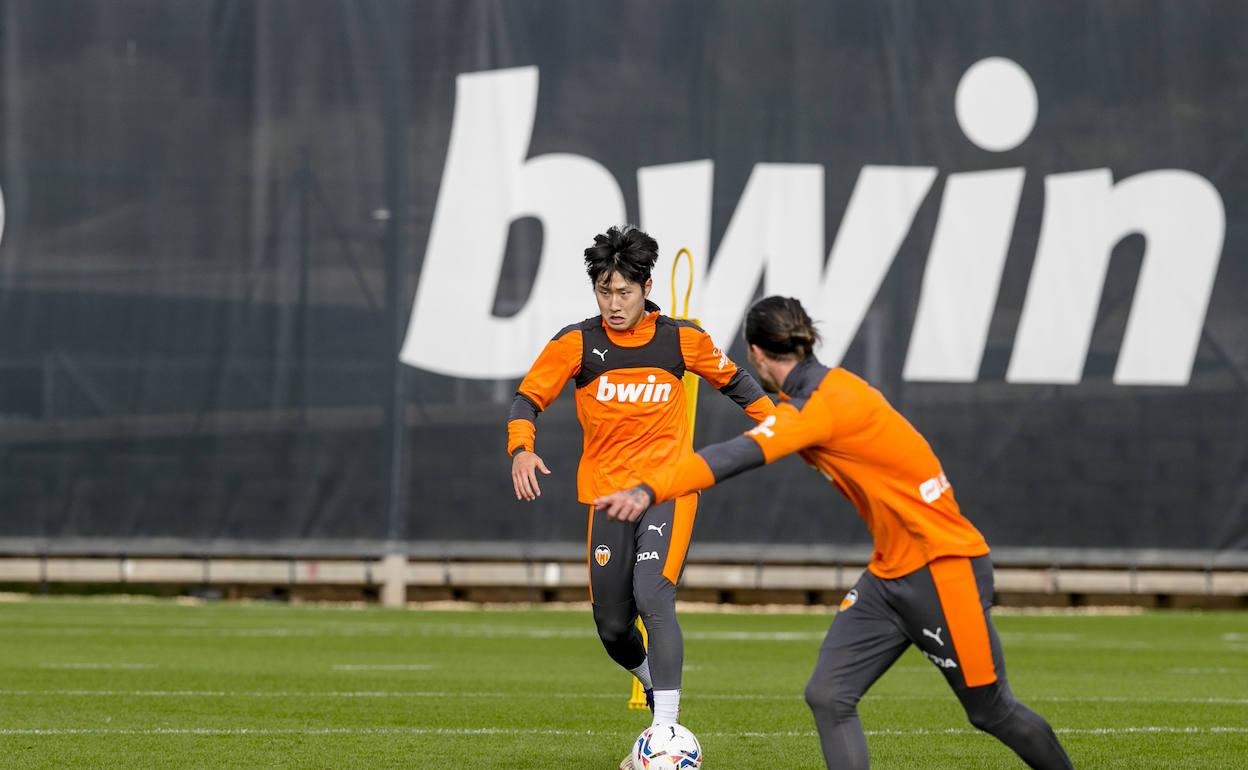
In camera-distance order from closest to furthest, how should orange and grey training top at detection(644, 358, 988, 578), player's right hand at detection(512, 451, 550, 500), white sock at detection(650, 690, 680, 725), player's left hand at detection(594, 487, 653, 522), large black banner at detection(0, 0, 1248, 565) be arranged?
player's left hand at detection(594, 487, 653, 522) < orange and grey training top at detection(644, 358, 988, 578) < player's right hand at detection(512, 451, 550, 500) < white sock at detection(650, 690, 680, 725) < large black banner at detection(0, 0, 1248, 565)

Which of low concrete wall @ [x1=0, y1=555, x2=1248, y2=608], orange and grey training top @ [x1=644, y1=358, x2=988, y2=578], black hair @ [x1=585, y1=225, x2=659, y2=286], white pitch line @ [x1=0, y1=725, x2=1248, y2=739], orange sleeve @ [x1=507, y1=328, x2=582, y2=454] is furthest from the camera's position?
low concrete wall @ [x1=0, y1=555, x2=1248, y2=608]

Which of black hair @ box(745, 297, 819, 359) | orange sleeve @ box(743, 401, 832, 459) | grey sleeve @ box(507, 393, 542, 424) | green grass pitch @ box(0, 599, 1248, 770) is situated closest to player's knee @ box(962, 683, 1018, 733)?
orange sleeve @ box(743, 401, 832, 459)

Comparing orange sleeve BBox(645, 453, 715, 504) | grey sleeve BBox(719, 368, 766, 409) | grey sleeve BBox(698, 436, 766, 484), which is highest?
grey sleeve BBox(698, 436, 766, 484)

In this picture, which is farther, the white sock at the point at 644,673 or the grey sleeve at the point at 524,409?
the white sock at the point at 644,673

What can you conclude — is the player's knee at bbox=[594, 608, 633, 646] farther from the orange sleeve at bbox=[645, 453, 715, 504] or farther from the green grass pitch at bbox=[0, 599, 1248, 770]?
the orange sleeve at bbox=[645, 453, 715, 504]

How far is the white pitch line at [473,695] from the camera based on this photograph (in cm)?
1005

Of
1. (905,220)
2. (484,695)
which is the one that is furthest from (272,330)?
(484,695)

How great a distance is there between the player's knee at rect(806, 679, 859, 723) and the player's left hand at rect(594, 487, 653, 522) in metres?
0.87

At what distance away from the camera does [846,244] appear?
1852cm

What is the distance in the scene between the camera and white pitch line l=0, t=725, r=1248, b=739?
827cm

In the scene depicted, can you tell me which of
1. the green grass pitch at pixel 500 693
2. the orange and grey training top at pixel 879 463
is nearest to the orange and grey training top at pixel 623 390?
the green grass pitch at pixel 500 693

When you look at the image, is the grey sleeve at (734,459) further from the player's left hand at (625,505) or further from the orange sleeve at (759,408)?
the orange sleeve at (759,408)

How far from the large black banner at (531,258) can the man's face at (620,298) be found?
33.9ft

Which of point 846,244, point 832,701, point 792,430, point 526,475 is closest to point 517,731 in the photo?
point 526,475
